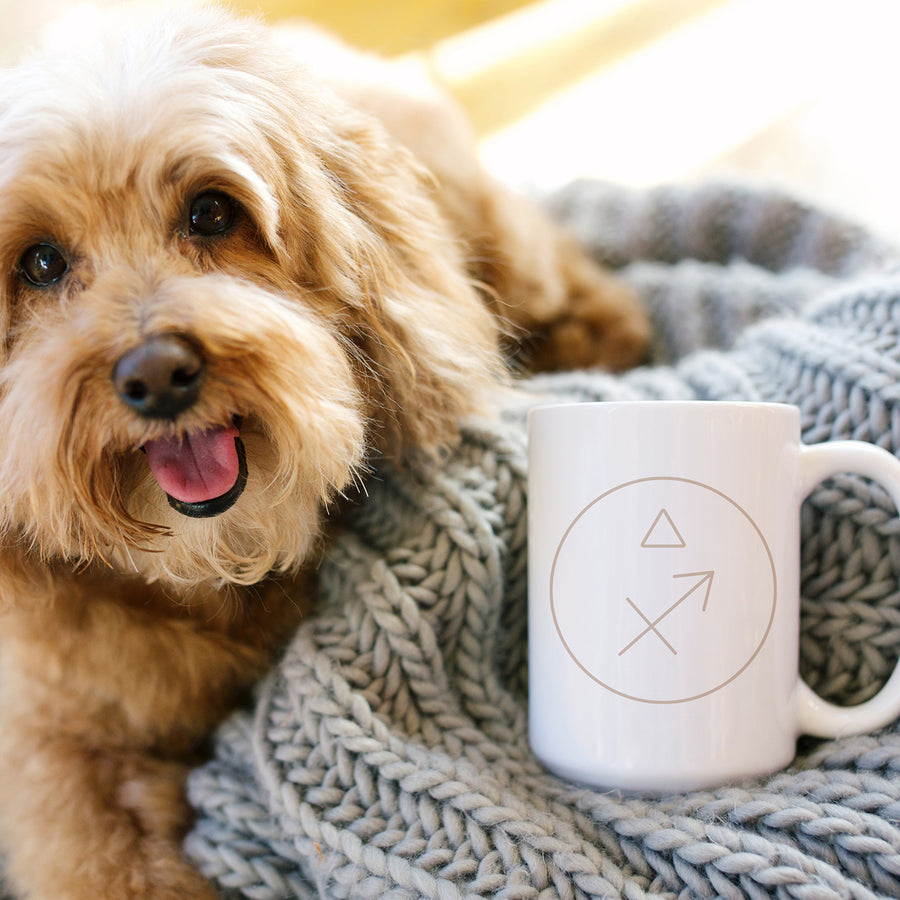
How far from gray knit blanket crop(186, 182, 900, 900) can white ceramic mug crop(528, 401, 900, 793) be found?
5 cm

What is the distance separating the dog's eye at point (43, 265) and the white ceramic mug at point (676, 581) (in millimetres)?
456

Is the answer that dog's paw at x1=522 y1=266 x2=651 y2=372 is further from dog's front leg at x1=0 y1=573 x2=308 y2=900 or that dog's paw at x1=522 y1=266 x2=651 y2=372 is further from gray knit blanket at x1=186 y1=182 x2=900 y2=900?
dog's front leg at x1=0 y1=573 x2=308 y2=900

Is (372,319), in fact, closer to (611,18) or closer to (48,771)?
(48,771)

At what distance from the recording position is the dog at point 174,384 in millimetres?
701

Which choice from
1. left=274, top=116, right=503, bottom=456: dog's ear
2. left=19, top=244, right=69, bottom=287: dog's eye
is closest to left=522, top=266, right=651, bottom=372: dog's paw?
left=274, top=116, right=503, bottom=456: dog's ear

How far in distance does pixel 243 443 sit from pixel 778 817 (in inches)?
21.1

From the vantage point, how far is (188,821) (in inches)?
36.2

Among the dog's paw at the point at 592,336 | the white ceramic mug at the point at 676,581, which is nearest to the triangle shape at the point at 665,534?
the white ceramic mug at the point at 676,581

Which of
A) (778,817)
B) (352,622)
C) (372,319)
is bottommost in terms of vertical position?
(778,817)

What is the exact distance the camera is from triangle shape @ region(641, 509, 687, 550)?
2.27 feet

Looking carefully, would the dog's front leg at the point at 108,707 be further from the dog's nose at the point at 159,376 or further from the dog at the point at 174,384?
the dog's nose at the point at 159,376

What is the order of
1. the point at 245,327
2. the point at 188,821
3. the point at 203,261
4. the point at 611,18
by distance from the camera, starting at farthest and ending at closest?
the point at 611,18, the point at 188,821, the point at 203,261, the point at 245,327

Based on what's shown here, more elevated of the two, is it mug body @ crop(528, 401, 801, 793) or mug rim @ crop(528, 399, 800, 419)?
mug rim @ crop(528, 399, 800, 419)

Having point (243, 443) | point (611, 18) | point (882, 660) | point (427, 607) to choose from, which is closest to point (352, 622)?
point (427, 607)
